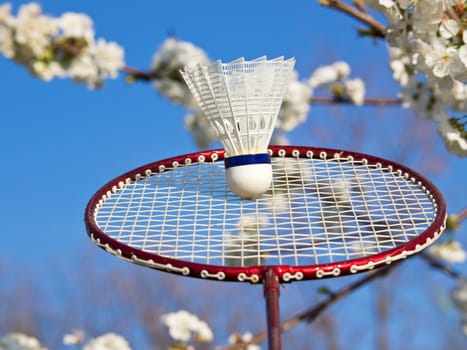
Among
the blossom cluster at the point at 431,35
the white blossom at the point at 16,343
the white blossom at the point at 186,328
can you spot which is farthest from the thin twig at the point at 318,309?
the blossom cluster at the point at 431,35

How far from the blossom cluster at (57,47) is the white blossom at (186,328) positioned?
1900 millimetres

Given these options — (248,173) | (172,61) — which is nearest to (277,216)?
(248,173)

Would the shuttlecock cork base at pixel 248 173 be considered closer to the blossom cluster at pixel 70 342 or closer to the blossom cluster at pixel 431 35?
the blossom cluster at pixel 431 35

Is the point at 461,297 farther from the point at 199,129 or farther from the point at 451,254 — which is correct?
the point at 199,129

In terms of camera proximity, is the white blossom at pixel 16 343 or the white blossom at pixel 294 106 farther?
the white blossom at pixel 294 106

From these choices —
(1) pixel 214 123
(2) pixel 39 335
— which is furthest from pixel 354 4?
(2) pixel 39 335

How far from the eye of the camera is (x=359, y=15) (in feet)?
11.0

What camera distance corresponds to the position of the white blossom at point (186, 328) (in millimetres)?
3895

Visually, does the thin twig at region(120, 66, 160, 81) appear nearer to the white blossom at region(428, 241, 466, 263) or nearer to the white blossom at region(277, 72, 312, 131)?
the white blossom at region(277, 72, 312, 131)

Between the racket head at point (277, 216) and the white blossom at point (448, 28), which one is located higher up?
the white blossom at point (448, 28)

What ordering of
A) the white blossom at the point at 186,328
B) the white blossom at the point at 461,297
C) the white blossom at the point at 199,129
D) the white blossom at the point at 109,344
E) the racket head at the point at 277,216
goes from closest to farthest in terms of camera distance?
the racket head at the point at 277,216 < the white blossom at the point at 109,344 < the white blossom at the point at 186,328 < the white blossom at the point at 461,297 < the white blossom at the point at 199,129

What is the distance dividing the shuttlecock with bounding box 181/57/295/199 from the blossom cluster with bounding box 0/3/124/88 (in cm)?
313

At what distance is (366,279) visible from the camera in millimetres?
3680

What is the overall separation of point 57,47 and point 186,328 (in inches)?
86.5
